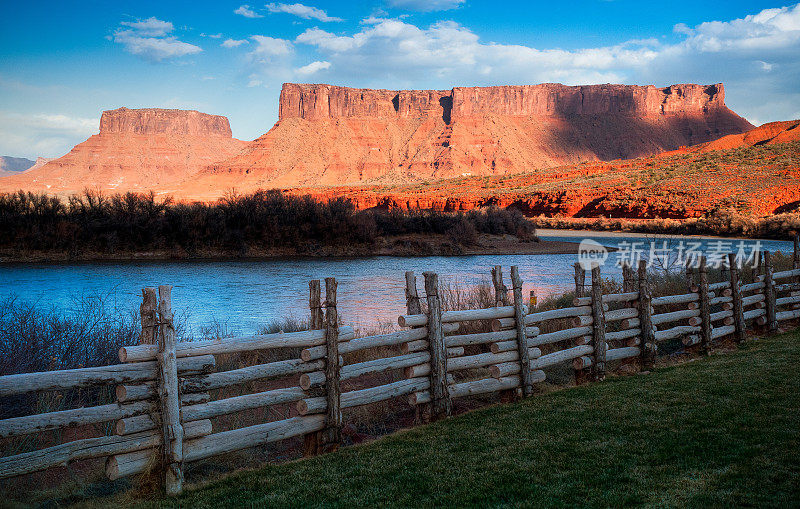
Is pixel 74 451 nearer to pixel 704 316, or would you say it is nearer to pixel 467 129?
pixel 704 316

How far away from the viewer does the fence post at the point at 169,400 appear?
380 centimetres

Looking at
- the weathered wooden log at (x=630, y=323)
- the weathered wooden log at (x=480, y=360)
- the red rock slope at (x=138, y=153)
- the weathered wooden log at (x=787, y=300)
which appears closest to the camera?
the weathered wooden log at (x=480, y=360)

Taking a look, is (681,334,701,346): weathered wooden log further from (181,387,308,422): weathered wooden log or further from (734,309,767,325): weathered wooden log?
(181,387,308,422): weathered wooden log

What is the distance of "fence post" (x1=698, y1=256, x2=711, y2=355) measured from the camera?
825cm

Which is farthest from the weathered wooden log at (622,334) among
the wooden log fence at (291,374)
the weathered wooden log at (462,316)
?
the weathered wooden log at (462,316)

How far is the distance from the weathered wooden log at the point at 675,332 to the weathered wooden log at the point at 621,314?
0.54 m

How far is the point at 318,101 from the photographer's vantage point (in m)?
123

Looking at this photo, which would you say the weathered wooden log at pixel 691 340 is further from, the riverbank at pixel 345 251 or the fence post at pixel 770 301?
the riverbank at pixel 345 251

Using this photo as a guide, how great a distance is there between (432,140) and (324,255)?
96233 mm

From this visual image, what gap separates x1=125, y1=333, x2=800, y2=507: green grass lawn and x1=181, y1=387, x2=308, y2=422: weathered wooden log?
0.46 metres

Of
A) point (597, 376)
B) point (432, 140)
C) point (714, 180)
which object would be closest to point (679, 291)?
point (597, 376)

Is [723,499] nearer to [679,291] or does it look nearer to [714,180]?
[679,291]

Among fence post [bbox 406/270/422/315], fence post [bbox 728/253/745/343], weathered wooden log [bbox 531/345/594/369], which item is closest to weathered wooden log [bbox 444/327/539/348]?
weathered wooden log [bbox 531/345/594/369]

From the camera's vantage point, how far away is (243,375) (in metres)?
4.30
